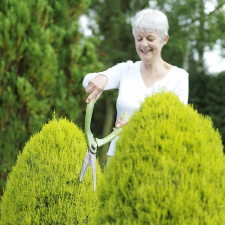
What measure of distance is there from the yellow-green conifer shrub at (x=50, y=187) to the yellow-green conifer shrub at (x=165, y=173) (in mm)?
951

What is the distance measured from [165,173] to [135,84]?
1.28 meters

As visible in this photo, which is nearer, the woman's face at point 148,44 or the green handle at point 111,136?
the green handle at point 111,136

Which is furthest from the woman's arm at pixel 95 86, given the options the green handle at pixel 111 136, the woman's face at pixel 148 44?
the woman's face at pixel 148 44

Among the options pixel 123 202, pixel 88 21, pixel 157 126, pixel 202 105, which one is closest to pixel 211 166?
pixel 157 126

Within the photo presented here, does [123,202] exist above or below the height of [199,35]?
below

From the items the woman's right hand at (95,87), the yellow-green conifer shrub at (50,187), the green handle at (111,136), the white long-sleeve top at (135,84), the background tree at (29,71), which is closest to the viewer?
the green handle at (111,136)

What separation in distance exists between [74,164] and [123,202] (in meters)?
1.21

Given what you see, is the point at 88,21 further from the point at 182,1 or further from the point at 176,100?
the point at 176,100

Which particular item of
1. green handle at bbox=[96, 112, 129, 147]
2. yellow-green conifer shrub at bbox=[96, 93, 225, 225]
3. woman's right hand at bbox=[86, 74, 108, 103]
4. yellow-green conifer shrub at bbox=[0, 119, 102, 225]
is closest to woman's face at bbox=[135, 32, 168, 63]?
woman's right hand at bbox=[86, 74, 108, 103]

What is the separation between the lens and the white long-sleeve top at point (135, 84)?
9.34ft

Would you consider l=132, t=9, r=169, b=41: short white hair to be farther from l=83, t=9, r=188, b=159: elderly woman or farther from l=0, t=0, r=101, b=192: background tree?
l=0, t=0, r=101, b=192: background tree

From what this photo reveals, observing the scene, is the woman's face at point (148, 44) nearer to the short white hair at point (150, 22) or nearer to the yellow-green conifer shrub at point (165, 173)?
the short white hair at point (150, 22)

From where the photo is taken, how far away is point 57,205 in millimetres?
2967

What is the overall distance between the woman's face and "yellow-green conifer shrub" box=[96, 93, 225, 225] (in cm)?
79
